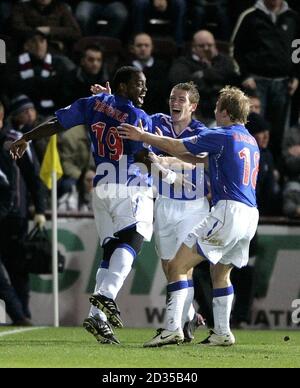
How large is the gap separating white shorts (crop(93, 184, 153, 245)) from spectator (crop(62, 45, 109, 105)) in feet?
17.1

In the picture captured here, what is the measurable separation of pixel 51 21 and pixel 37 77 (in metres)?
1.43

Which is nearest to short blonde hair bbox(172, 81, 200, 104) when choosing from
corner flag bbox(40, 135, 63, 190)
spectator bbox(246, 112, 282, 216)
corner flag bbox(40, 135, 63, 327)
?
corner flag bbox(40, 135, 63, 327)

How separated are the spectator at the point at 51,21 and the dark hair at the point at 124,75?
21.0 feet


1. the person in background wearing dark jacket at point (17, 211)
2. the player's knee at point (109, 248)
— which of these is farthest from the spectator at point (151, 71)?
the player's knee at point (109, 248)

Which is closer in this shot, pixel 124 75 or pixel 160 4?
pixel 124 75

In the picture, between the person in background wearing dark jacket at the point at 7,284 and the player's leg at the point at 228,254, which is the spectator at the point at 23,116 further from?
the player's leg at the point at 228,254

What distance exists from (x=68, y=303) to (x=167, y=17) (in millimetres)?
4836

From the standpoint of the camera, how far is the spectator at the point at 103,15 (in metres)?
17.3

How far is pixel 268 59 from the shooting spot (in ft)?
53.4

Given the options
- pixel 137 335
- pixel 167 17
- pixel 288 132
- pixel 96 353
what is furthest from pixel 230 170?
pixel 167 17

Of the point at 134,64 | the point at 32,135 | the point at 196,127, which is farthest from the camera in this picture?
the point at 134,64

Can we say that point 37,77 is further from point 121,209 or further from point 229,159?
point 229,159

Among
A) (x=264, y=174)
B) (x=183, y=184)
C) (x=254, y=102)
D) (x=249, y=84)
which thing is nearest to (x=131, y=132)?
(x=183, y=184)
